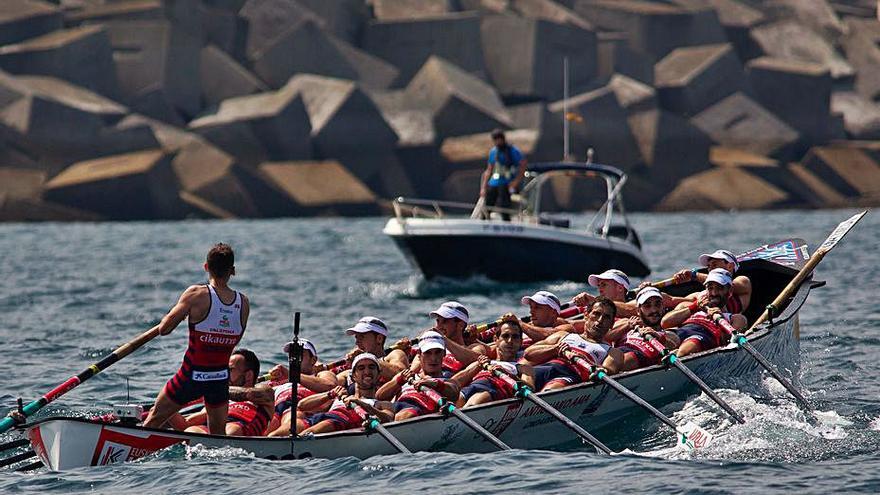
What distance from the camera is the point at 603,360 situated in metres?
15.7

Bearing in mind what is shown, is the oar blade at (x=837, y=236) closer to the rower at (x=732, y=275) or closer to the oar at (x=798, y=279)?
the oar at (x=798, y=279)

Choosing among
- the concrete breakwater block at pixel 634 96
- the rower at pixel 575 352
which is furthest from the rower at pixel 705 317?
the concrete breakwater block at pixel 634 96

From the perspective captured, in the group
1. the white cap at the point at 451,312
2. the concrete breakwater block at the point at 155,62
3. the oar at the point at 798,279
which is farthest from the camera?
the concrete breakwater block at the point at 155,62

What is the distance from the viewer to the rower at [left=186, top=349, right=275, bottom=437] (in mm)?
13703

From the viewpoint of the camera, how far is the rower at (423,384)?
1407 centimetres

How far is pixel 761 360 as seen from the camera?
1675 centimetres

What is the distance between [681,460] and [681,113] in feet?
193

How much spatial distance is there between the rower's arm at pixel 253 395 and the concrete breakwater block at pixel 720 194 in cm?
5256

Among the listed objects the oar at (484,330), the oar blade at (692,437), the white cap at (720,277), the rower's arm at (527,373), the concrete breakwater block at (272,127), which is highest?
the concrete breakwater block at (272,127)

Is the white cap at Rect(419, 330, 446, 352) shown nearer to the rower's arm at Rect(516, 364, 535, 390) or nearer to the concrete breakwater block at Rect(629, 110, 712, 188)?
the rower's arm at Rect(516, 364, 535, 390)

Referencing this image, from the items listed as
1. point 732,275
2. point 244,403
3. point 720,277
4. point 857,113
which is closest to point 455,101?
point 857,113

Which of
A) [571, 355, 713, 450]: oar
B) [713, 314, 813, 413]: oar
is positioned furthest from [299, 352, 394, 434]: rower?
[713, 314, 813, 413]: oar

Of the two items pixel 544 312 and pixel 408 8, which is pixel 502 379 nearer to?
pixel 544 312

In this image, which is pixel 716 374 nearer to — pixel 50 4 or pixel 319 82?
pixel 319 82
